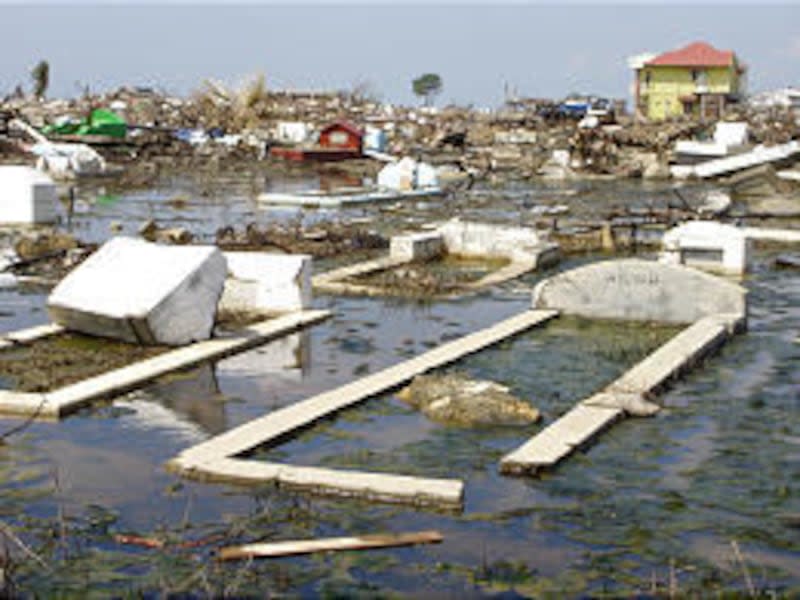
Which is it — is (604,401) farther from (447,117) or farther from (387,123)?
Result: (447,117)

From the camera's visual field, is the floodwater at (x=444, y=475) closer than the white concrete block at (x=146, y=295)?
Yes

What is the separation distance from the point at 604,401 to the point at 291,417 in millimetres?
2172

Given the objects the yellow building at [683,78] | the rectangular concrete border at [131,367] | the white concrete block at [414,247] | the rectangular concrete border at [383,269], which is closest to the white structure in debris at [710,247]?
the rectangular concrete border at [383,269]

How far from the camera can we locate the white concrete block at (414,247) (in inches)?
671

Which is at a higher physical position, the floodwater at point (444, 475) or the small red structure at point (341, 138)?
the small red structure at point (341, 138)

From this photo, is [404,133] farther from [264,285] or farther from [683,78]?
[264,285]

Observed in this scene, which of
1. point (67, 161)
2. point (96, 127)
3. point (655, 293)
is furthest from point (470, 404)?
point (96, 127)

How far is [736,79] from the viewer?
70.9m

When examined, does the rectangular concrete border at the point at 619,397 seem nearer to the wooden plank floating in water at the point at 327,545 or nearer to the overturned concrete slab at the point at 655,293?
the overturned concrete slab at the point at 655,293

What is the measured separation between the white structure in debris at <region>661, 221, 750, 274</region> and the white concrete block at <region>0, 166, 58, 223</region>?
9768 millimetres

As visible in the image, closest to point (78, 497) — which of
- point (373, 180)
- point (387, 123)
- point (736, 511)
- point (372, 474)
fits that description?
point (372, 474)

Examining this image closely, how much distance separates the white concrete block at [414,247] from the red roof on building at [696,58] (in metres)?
53.3

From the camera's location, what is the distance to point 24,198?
68.0 ft

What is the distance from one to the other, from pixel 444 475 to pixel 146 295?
155 inches
